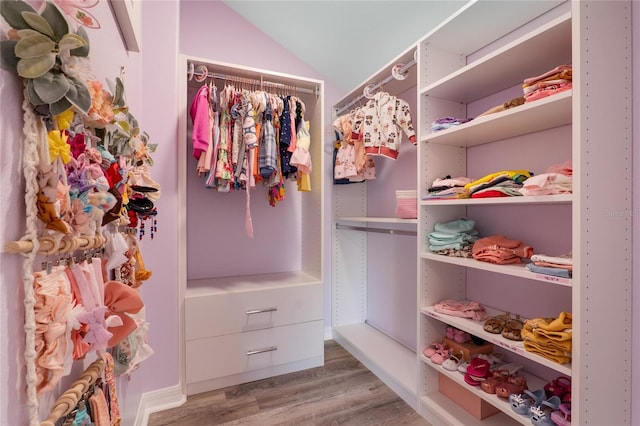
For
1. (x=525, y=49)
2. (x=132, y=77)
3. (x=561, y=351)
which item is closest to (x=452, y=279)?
(x=561, y=351)

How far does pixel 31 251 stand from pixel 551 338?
1.46 m

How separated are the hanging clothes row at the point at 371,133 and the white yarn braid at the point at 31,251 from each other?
1.73 meters

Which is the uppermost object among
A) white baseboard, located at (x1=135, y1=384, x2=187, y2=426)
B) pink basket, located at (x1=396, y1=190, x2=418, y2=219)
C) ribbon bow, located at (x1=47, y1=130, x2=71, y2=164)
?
ribbon bow, located at (x1=47, y1=130, x2=71, y2=164)

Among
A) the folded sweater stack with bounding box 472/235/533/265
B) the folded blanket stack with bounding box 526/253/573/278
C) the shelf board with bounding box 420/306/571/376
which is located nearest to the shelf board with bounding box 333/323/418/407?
the shelf board with bounding box 420/306/571/376

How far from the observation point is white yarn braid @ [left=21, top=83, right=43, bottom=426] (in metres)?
0.46

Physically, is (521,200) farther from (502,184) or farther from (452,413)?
(452,413)

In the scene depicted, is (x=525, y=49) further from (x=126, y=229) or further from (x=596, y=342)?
(x=126, y=229)

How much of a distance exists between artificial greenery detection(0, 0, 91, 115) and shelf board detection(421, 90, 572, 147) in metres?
1.33

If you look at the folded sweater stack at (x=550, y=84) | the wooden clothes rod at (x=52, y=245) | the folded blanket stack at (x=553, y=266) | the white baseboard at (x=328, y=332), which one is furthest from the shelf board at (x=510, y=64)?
the white baseboard at (x=328, y=332)

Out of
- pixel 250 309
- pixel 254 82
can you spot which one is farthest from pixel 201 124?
pixel 250 309

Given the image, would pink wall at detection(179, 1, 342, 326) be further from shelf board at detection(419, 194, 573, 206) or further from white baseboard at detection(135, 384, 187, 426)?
shelf board at detection(419, 194, 573, 206)

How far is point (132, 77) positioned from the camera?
53.1 inches

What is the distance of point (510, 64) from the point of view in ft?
4.33

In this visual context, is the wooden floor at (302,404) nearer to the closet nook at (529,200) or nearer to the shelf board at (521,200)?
the closet nook at (529,200)
